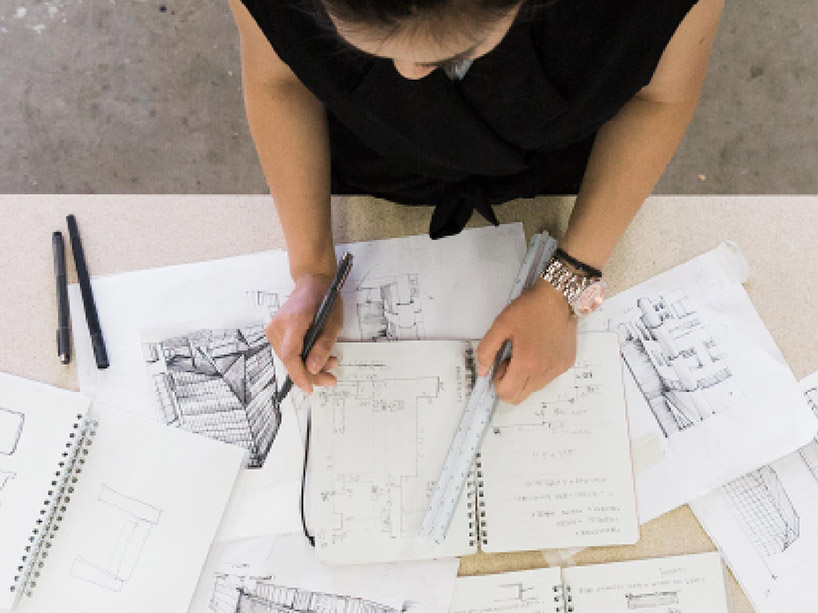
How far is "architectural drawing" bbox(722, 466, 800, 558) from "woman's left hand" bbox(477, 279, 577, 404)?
26 cm

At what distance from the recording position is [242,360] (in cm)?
86

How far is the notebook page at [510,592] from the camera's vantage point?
0.81 meters

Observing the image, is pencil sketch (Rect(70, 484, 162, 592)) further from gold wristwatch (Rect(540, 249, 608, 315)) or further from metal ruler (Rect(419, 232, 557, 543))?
gold wristwatch (Rect(540, 249, 608, 315))

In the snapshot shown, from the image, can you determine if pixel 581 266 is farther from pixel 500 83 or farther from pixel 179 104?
pixel 179 104

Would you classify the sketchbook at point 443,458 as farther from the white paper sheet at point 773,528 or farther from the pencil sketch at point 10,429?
Answer: the pencil sketch at point 10,429

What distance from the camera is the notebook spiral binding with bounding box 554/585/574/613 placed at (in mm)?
815

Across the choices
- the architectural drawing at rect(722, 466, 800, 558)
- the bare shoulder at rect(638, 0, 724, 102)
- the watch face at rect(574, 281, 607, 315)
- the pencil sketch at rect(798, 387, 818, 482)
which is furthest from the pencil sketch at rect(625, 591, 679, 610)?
the bare shoulder at rect(638, 0, 724, 102)

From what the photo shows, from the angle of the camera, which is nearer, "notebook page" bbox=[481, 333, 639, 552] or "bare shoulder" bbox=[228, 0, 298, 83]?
"bare shoulder" bbox=[228, 0, 298, 83]

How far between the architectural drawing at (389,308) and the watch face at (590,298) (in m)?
0.19

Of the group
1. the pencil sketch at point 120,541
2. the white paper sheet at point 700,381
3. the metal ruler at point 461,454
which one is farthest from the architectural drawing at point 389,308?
the pencil sketch at point 120,541

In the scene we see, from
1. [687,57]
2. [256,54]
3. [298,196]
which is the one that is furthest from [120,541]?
[687,57]

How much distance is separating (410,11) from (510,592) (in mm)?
667

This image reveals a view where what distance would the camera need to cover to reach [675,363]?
853 millimetres

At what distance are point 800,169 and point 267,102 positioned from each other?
4.13 ft
